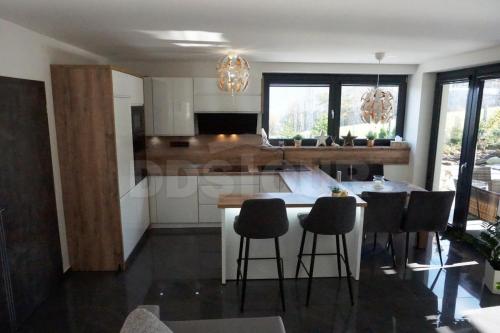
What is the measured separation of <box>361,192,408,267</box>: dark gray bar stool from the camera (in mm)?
3834

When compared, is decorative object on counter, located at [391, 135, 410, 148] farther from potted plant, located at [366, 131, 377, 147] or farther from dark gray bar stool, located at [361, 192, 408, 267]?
dark gray bar stool, located at [361, 192, 408, 267]

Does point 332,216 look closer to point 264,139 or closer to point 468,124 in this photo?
point 264,139

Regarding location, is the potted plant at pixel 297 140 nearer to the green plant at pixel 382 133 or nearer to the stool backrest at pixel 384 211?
the green plant at pixel 382 133

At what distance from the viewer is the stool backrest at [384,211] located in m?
Result: 3.83

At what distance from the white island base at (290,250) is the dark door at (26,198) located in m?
1.78

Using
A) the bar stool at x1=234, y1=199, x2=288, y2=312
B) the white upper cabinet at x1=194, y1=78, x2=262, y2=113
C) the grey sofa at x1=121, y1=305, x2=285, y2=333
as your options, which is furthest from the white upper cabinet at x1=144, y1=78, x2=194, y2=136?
the grey sofa at x1=121, y1=305, x2=285, y2=333

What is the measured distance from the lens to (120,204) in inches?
148

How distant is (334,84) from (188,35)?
10.4ft

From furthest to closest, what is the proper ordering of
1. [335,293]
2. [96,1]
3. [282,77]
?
1. [282,77]
2. [335,293]
3. [96,1]

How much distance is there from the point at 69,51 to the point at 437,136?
542 cm

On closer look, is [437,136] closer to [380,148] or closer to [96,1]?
[380,148]

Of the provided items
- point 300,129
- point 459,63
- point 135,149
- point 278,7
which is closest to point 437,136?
point 459,63

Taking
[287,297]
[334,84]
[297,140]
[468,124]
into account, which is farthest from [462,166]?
[287,297]

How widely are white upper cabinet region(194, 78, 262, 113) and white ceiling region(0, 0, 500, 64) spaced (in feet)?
2.90
